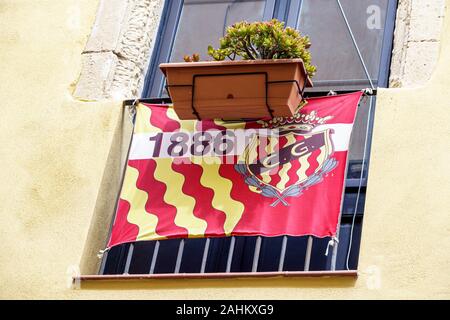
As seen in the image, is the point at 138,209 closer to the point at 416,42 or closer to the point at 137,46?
the point at 137,46

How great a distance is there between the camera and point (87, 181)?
7.88 metres

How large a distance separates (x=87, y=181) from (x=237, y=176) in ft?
3.01

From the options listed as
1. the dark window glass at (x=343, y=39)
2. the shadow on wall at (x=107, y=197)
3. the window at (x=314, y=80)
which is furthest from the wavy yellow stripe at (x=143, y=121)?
the dark window glass at (x=343, y=39)

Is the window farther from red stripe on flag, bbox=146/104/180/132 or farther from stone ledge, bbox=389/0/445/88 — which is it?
red stripe on flag, bbox=146/104/180/132

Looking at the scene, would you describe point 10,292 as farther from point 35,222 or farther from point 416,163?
point 416,163

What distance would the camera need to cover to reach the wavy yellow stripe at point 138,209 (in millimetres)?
7543

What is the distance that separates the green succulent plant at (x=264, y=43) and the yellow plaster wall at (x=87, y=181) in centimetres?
55

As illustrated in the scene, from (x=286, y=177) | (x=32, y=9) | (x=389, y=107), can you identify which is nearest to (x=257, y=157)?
(x=286, y=177)

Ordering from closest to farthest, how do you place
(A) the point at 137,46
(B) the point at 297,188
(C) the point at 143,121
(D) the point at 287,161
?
(B) the point at 297,188, (D) the point at 287,161, (C) the point at 143,121, (A) the point at 137,46

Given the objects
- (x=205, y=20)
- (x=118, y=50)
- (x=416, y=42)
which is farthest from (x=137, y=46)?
(x=416, y=42)

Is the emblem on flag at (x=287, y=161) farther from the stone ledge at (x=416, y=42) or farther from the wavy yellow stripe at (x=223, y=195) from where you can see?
the stone ledge at (x=416, y=42)

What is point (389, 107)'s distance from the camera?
297 inches
